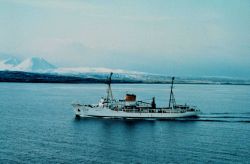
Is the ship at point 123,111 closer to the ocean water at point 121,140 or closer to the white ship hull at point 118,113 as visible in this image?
the white ship hull at point 118,113

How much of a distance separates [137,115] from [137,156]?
2587 centimetres

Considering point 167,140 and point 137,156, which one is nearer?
point 137,156

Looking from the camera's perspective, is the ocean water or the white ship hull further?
the white ship hull

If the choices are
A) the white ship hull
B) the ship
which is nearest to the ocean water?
the white ship hull

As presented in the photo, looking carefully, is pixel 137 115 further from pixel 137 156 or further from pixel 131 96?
pixel 137 156

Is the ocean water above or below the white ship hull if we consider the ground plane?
below

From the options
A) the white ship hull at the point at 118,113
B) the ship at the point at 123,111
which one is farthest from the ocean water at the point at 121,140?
the ship at the point at 123,111

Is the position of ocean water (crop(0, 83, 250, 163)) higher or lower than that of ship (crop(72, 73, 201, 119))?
lower

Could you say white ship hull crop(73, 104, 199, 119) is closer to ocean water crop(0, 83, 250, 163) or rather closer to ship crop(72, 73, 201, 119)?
ship crop(72, 73, 201, 119)

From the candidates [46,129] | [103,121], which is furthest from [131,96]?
[46,129]

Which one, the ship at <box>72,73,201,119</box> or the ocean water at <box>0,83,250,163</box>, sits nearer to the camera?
the ocean water at <box>0,83,250,163</box>

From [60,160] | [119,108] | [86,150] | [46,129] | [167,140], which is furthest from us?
[119,108]

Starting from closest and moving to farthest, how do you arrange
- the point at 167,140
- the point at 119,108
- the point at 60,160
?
1. the point at 60,160
2. the point at 167,140
3. the point at 119,108

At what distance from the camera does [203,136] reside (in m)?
50.8
